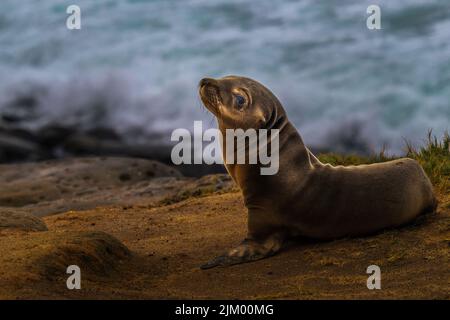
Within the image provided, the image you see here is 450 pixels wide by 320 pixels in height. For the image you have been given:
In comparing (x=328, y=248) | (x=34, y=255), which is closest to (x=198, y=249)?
(x=328, y=248)

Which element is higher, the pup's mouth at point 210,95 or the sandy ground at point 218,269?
the pup's mouth at point 210,95

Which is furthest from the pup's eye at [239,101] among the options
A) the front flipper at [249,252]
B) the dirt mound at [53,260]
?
the dirt mound at [53,260]

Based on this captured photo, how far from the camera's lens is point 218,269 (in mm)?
6930

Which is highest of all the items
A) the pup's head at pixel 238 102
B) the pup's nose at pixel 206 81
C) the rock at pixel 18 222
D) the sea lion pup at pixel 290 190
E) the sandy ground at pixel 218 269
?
the pup's nose at pixel 206 81

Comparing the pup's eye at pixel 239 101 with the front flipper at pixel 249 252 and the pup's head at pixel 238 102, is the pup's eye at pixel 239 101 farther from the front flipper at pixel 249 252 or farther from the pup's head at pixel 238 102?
the front flipper at pixel 249 252

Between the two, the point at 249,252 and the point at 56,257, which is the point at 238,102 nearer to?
the point at 249,252

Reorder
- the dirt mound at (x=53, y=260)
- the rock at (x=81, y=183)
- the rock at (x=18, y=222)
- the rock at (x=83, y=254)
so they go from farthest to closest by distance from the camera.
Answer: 1. the rock at (x=81, y=183)
2. the rock at (x=18, y=222)
3. the rock at (x=83, y=254)
4. the dirt mound at (x=53, y=260)

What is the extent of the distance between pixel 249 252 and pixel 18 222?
291 cm

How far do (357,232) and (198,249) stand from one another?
5.24 ft

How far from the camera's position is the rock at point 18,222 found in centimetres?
856

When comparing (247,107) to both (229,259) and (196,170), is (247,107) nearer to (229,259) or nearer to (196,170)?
(229,259)

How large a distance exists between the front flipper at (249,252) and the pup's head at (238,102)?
1033 mm

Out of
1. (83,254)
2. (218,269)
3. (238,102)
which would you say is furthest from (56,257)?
(238,102)

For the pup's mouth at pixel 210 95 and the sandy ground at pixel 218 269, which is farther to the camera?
the pup's mouth at pixel 210 95
